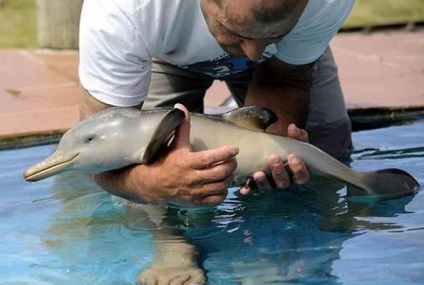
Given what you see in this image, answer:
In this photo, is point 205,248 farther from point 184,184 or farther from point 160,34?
point 160,34

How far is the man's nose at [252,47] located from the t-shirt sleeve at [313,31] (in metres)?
0.37

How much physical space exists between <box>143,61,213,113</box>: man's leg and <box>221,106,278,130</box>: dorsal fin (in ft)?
2.35

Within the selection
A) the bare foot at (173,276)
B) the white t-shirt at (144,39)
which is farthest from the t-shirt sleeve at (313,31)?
the bare foot at (173,276)

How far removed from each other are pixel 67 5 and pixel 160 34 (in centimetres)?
387

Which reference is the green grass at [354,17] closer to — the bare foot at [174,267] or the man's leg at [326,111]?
the man's leg at [326,111]

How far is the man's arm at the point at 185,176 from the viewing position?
323 cm

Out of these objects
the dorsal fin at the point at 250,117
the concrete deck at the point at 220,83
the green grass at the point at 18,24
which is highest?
the dorsal fin at the point at 250,117

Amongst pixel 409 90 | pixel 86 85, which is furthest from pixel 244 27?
pixel 409 90

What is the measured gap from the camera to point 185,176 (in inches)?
128

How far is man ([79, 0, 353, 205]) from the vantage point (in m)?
3.24

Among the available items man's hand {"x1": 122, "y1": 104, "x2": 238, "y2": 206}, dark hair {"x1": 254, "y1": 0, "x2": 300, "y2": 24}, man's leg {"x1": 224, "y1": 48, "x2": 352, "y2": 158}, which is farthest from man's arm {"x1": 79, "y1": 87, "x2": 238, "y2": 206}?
man's leg {"x1": 224, "y1": 48, "x2": 352, "y2": 158}

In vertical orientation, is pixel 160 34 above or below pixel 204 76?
above

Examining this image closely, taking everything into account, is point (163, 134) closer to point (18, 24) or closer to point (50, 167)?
point (50, 167)

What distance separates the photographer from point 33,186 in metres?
4.33
